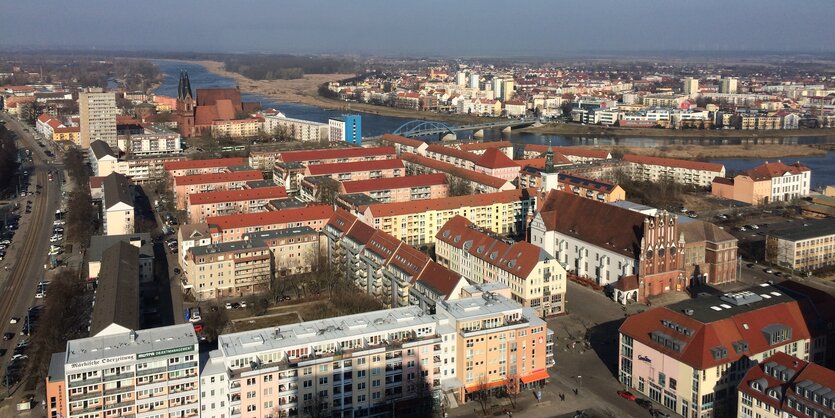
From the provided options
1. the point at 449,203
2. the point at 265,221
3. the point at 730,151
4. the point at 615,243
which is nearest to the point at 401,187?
the point at 449,203

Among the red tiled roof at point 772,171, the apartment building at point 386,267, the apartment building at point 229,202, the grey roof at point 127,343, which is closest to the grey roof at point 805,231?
the red tiled roof at point 772,171

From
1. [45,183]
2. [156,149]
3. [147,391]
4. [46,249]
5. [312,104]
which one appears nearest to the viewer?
Result: [147,391]

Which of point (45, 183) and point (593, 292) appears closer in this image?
point (593, 292)

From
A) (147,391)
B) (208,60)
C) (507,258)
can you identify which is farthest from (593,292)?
(208,60)

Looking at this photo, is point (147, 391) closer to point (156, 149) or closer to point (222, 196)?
point (222, 196)

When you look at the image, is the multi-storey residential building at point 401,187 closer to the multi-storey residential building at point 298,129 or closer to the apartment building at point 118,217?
the apartment building at point 118,217

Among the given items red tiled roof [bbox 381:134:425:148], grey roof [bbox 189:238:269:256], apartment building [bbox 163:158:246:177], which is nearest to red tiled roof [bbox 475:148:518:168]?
red tiled roof [bbox 381:134:425:148]
